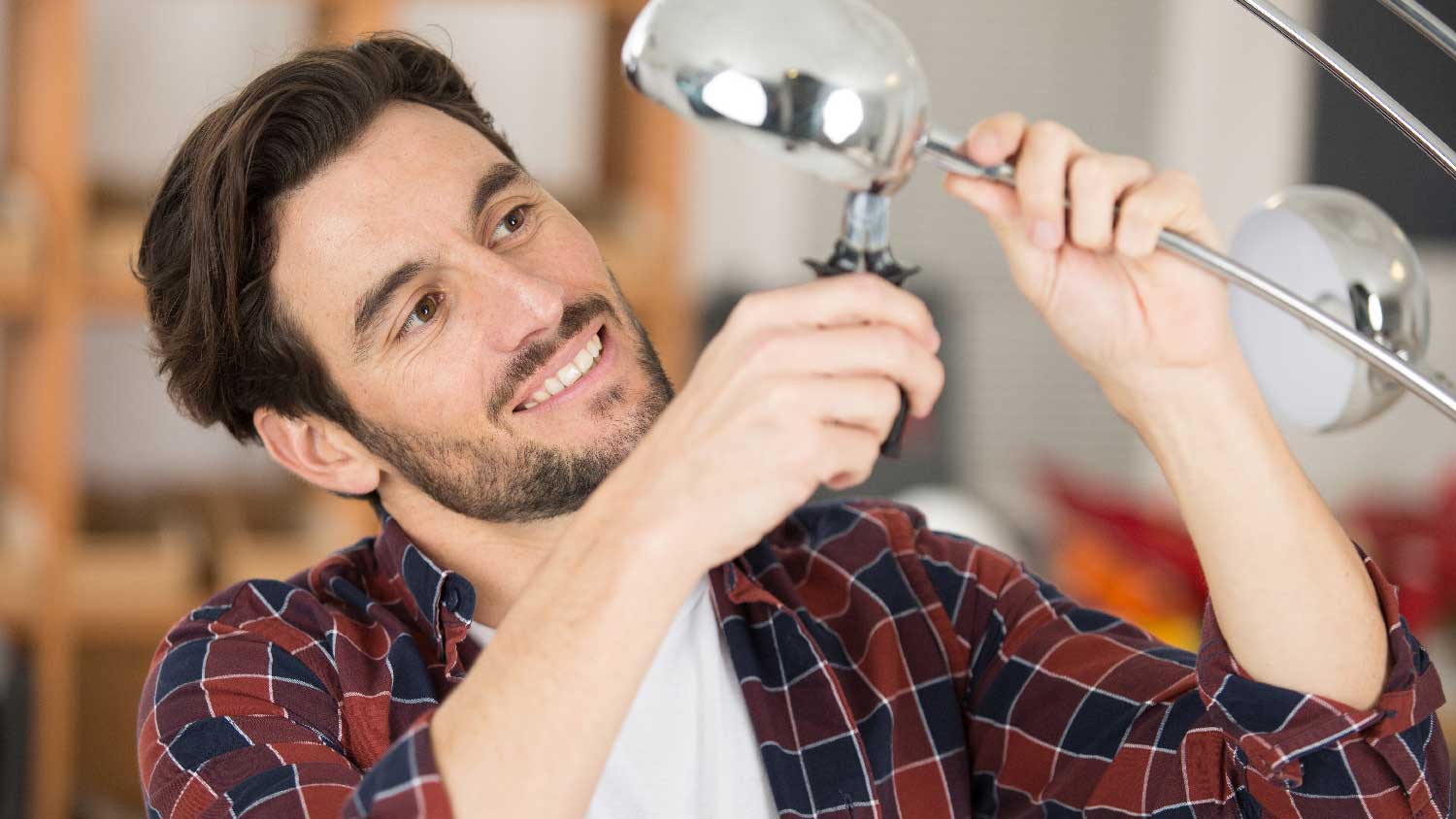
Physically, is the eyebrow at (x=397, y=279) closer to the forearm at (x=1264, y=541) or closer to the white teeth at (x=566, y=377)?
the white teeth at (x=566, y=377)

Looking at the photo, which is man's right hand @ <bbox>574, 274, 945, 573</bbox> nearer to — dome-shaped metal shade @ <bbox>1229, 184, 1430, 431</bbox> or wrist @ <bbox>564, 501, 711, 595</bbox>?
wrist @ <bbox>564, 501, 711, 595</bbox>

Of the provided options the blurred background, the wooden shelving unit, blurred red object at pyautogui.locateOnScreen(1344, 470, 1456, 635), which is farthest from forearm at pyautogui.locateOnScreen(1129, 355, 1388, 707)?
the wooden shelving unit

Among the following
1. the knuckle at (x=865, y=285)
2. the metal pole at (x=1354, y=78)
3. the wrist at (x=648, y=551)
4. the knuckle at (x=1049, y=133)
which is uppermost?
the metal pole at (x=1354, y=78)

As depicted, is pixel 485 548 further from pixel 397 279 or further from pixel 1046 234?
pixel 1046 234

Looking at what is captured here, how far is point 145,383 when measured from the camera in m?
3.16

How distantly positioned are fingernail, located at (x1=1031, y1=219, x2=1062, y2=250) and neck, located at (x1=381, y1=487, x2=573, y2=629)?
2.13 ft

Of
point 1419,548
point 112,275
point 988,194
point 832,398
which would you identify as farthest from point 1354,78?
point 112,275

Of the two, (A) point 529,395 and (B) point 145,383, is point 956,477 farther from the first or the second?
(A) point 529,395

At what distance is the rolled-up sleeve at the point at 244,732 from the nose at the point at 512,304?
313 millimetres

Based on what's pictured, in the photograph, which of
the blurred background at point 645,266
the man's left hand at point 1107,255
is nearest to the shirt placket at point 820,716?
the man's left hand at point 1107,255

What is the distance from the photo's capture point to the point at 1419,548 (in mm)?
2742

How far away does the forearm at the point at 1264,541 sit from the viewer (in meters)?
1.01

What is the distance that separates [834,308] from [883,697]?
0.61 m

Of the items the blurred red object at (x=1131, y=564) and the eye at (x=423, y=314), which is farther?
the blurred red object at (x=1131, y=564)
